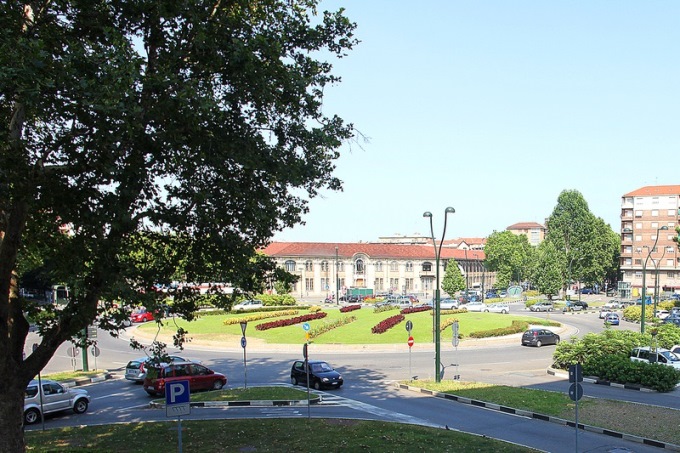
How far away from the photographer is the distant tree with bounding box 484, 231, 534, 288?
10300cm

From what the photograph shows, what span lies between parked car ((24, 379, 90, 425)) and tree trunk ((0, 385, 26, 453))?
9936 millimetres

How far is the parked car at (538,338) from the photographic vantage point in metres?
40.2

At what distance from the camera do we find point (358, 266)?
104000 mm

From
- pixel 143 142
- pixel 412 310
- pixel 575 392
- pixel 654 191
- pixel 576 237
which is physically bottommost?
pixel 412 310

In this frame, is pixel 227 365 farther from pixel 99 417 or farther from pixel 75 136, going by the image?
pixel 75 136

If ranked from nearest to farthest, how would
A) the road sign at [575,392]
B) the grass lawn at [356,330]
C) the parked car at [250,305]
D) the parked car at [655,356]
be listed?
the road sign at [575,392], the parked car at [655,356], the grass lawn at [356,330], the parked car at [250,305]

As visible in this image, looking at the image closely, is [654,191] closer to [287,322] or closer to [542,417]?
[287,322]

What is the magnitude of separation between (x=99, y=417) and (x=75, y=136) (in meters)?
13.8

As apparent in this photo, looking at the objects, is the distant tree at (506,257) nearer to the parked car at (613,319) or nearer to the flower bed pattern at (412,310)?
the parked car at (613,319)

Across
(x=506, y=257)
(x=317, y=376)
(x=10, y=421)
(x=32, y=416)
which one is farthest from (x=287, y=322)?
(x=506, y=257)

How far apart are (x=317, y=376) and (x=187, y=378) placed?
5.73m

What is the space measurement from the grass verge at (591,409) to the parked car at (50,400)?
14108 mm

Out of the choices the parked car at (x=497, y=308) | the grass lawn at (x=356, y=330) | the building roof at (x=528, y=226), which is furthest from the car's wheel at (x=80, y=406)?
the building roof at (x=528, y=226)

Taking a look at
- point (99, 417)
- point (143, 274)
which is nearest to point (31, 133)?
point (143, 274)
